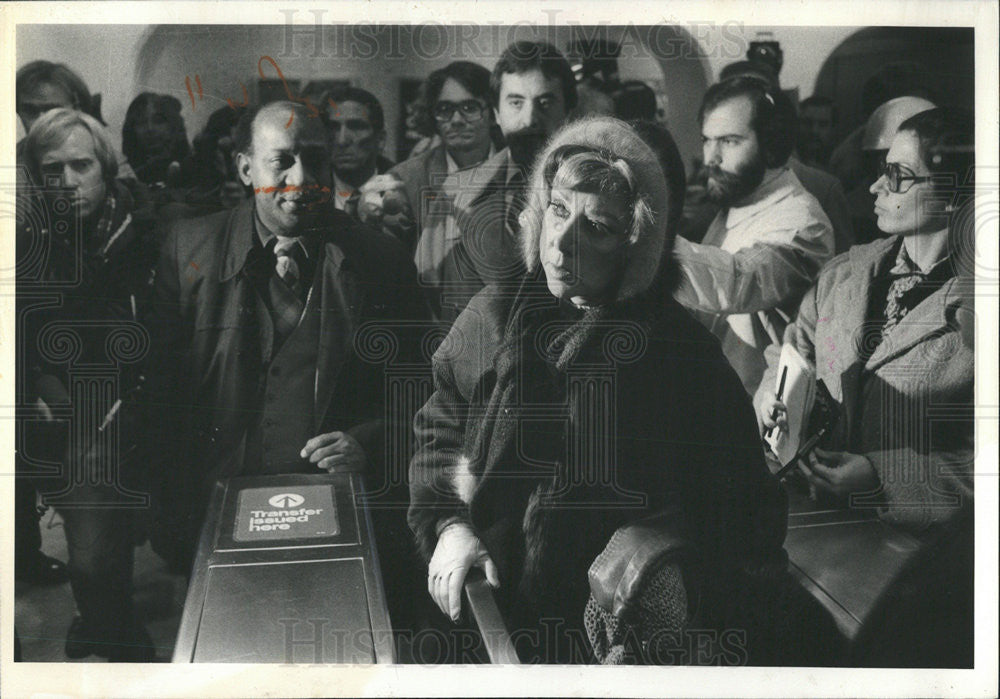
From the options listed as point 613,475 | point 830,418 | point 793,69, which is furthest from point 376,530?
point 793,69

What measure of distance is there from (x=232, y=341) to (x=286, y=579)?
798 millimetres

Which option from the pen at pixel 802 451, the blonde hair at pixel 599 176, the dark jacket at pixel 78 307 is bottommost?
the pen at pixel 802 451

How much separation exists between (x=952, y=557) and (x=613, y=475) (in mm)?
1191

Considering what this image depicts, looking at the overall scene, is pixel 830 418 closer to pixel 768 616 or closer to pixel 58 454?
pixel 768 616

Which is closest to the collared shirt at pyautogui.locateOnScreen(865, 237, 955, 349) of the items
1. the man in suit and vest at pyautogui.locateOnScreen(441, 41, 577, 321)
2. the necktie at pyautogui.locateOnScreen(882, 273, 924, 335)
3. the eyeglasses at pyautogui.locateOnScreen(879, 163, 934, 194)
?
the necktie at pyautogui.locateOnScreen(882, 273, 924, 335)

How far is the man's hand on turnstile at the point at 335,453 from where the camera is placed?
138 inches

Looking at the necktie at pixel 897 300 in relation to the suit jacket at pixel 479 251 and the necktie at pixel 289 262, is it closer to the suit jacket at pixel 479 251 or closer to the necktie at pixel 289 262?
the suit jacket at pixel 479 251

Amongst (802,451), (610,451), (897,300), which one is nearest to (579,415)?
(610,451)

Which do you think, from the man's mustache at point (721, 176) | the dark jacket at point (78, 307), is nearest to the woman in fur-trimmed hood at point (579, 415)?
the man's mustache at point (721, 176)

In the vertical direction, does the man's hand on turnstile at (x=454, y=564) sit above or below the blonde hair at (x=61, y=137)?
below

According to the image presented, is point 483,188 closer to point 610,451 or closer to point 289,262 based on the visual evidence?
point 289,262

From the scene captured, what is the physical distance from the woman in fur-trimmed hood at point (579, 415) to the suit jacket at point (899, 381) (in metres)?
0.31

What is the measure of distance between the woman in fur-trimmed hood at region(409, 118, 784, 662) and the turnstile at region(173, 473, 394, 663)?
222 millimetres

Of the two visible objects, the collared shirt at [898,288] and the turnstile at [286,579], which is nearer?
the turnstile at [286,579]
